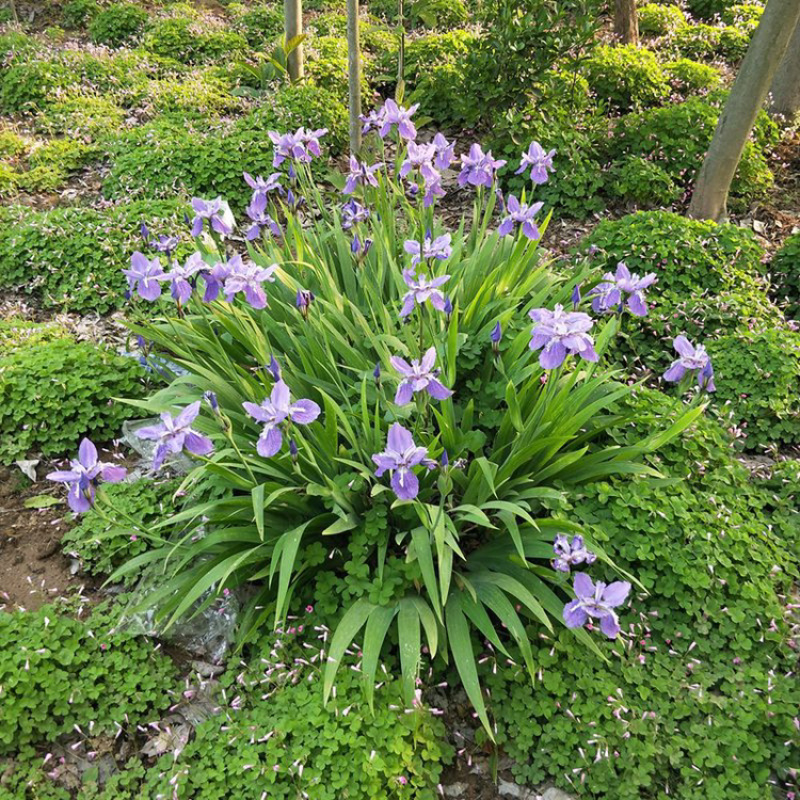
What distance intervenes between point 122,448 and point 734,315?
2941 millimetres

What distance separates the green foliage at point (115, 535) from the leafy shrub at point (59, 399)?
1.56 ft

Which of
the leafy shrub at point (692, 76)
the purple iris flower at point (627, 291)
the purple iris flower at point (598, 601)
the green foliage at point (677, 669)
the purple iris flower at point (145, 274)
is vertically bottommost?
the green foliage at point (677, 669)

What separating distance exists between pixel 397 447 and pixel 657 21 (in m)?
6.24

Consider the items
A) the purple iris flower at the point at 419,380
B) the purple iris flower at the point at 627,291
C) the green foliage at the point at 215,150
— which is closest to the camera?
the purple iris flower at the point at 419,380

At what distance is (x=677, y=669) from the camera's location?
2076 millimetres

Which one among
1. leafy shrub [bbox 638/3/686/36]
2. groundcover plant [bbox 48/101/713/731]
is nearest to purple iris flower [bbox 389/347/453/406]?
groundcover plant [bbox 48/101/713/731]

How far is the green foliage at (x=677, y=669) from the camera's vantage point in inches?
74.9

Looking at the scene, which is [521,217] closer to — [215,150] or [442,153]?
[442,153]

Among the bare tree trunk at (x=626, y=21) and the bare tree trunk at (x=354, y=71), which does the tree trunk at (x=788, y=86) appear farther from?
the bare tree trunk at (x=354, y=71)

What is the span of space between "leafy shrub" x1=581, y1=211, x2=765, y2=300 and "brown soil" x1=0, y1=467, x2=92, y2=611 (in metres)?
2.76

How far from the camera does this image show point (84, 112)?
537 cm

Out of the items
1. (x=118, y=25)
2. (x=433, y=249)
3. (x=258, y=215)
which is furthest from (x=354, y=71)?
(x=118, y=25)

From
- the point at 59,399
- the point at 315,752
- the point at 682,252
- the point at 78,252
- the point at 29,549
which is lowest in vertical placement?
the point at 29,549

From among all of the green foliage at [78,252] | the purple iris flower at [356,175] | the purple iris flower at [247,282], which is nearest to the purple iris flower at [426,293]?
the purple iris flower at [247,282]
